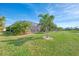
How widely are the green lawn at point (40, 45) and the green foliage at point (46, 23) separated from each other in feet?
0.19

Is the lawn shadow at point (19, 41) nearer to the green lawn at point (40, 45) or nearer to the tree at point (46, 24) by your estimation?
the green lawn at point (40, 45)

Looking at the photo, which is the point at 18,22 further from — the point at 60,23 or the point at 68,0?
the point at 68,0

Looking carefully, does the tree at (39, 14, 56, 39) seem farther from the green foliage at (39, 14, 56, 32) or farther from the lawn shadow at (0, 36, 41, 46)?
the lawn shadow at (0, 36, 41, 46)

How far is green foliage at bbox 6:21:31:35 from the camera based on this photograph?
1.76 metres

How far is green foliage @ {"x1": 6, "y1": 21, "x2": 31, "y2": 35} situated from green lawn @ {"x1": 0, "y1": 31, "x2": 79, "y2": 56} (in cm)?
5

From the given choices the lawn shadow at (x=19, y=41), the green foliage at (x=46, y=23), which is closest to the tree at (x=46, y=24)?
the green foliage at (x=46, y=23)

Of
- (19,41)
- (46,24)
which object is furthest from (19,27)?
(46,24)

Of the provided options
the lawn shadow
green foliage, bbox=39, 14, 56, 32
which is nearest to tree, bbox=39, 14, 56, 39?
green foliage, bbox=39, 14, 56, 32

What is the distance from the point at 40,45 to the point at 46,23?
0.71 ft

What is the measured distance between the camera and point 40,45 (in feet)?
5.71

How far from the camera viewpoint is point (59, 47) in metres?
1.73

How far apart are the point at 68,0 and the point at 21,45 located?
0.61 metres

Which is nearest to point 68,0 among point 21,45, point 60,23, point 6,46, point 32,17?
point 60,23

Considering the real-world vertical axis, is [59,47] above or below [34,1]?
below
